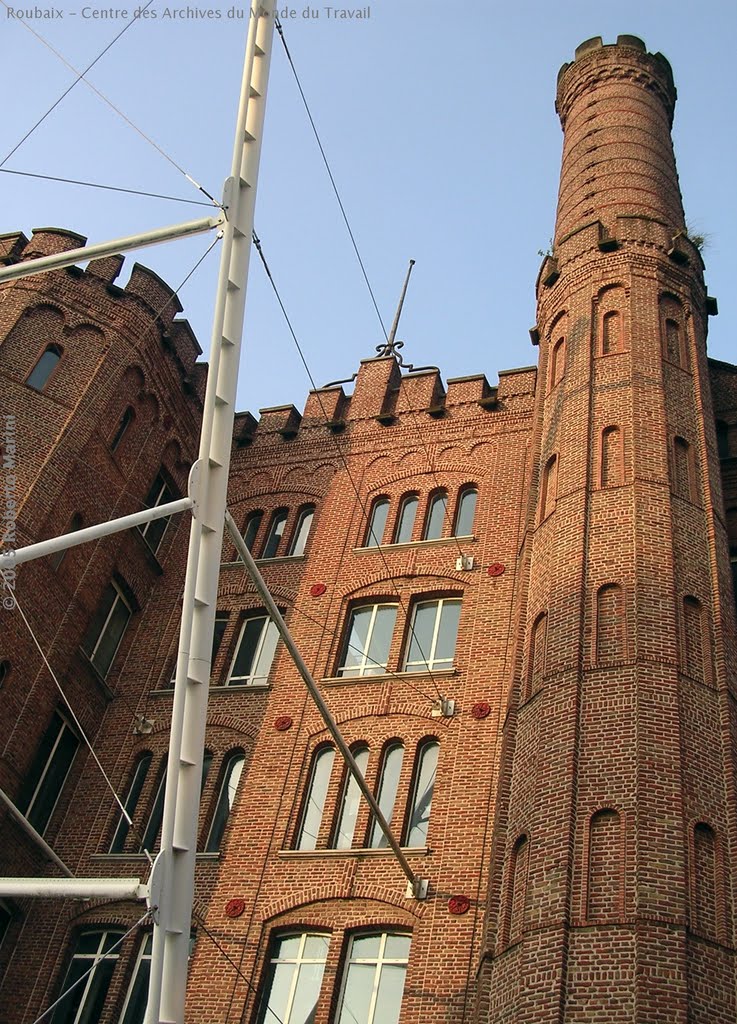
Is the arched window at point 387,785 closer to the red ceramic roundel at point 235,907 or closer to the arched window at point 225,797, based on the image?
the red ceramic roundel at point 235,907

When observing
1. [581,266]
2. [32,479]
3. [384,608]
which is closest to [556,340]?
[581,266]

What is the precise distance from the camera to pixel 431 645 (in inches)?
918

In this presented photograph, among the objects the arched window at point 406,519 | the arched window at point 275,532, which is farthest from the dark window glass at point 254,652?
the arched window at point 406,519

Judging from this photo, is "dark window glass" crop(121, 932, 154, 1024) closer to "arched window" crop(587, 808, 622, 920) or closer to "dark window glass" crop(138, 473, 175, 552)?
"arched window" crop(587, 808, 622, 920)

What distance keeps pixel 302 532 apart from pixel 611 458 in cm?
833

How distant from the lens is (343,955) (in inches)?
739

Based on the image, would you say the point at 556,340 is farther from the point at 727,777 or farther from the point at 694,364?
the point at 727,777

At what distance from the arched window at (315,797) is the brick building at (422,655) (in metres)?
0.08

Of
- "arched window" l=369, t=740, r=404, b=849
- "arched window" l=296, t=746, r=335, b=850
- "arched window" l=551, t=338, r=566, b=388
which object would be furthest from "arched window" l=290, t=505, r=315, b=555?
"arched window" l=369, t=740, r=404, b=849

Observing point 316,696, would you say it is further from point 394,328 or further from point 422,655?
point 394,328

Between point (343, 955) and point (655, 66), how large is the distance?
81.0ft

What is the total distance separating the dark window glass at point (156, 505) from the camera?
28250 millimetres

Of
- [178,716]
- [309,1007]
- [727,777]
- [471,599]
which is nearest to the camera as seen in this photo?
[178,716]

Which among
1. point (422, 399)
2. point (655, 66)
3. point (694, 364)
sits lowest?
point (694, 364)
